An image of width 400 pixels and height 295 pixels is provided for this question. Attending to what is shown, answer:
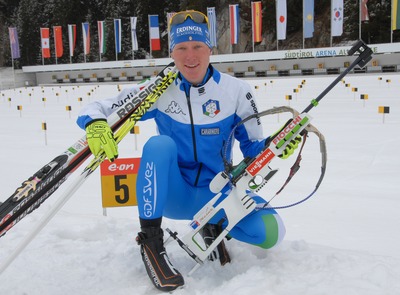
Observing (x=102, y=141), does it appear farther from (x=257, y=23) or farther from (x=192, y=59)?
(x=257, y=23)

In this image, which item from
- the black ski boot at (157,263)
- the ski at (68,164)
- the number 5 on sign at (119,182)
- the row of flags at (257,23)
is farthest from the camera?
the row of flags at (257,23)

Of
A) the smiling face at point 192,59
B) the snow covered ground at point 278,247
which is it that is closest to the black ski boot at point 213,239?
the snow covered ground at point 278,247

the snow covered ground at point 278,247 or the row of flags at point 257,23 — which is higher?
the row of flags at point 257,23

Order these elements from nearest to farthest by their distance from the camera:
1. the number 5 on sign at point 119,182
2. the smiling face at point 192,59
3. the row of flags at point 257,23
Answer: the smiling face at point 192,59, the number 5 on sign at point 119,182, the row of flags at point 257,23

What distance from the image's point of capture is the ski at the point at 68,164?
2281mm

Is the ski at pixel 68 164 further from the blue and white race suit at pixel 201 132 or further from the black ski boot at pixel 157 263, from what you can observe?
the black ski boot at pixel 157 263

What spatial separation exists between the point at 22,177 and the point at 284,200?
3.85m

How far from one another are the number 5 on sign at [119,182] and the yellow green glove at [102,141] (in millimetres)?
1088

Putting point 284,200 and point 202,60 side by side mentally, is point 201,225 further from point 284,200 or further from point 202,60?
point 284,200

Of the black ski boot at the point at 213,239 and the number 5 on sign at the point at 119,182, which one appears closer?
the black ski boot at the point at 213,239

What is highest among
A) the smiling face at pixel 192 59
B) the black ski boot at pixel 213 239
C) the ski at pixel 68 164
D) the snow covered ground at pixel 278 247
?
the smiling face at pixel 192 59

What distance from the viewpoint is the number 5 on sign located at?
3.46 meters

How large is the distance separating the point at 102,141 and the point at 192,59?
0.76 meters

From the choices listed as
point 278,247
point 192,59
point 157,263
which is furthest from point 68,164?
point 278,247
